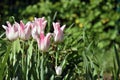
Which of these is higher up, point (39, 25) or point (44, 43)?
point (39, 25)

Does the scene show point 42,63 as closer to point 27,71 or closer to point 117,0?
point 27,71

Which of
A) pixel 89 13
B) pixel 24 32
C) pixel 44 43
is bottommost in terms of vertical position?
pixel 44 43

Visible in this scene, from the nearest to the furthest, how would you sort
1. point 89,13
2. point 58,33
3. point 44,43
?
point 44,43 → point 58,33 → point 89,13

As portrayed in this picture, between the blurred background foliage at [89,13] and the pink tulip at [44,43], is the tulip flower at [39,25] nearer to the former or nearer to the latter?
the pink tulip at [44,43]

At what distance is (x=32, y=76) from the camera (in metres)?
2.92

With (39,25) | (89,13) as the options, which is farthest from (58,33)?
(89,13)

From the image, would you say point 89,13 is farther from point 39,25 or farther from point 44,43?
point 44,43

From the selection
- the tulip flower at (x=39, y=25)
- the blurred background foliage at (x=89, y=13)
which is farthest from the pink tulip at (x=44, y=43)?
the blurred background foliage at (x=89, y=13)

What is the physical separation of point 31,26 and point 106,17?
527cm

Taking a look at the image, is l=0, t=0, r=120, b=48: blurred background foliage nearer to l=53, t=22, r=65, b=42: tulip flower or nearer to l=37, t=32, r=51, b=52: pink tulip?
l=53, t=22, r=65, b=42: tulip flower

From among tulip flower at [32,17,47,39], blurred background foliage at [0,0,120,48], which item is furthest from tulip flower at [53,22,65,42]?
blurred background foliage at [0,0,120,48]

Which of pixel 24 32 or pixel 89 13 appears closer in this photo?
pixel 24 32

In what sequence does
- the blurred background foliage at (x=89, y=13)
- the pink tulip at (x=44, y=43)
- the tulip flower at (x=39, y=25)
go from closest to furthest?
1. the pink tulip at (x=44, y=43)
2. the tulip flower at (x=39, y=25)
3. the blurred background foliage at (x=89, y=13)

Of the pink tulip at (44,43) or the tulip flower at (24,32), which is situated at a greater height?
the tulip flower at (24,32)
